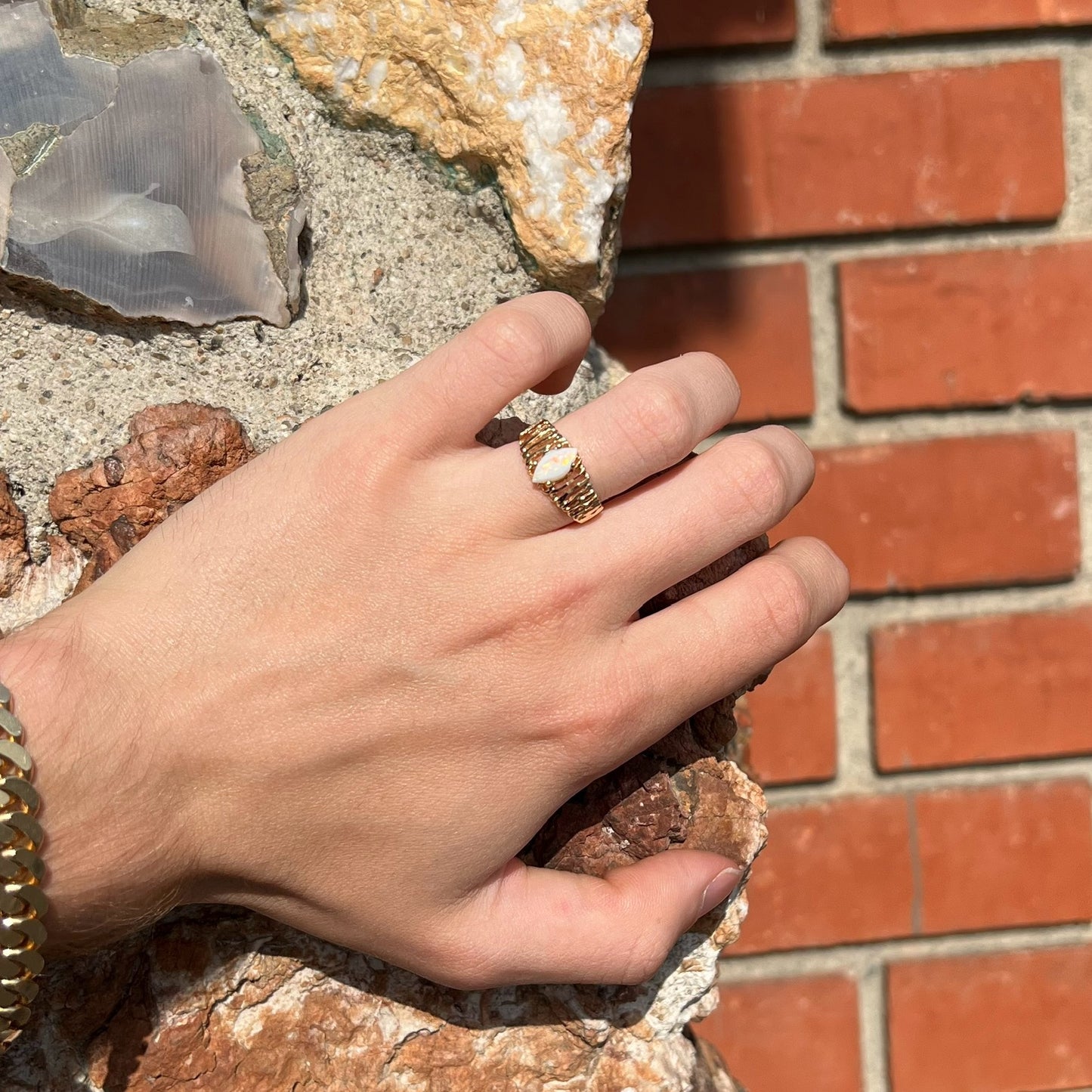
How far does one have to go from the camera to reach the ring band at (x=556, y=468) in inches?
22.3

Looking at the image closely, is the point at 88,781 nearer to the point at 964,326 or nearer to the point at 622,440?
the point at 622,440

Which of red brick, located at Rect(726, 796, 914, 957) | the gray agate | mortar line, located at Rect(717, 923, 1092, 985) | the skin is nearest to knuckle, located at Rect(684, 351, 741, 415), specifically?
the skin

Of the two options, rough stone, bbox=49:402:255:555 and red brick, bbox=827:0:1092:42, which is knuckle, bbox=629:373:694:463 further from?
red brick, bbox=827:0:1092:42

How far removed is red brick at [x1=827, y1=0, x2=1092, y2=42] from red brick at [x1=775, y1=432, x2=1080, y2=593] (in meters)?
0.39

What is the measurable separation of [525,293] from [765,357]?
415 millimetres

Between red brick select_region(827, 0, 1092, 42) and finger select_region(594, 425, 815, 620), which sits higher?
red brick select_region(827, 0, 1092, 42)

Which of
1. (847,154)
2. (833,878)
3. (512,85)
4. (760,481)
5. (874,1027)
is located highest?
(512,85)

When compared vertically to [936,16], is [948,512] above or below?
below

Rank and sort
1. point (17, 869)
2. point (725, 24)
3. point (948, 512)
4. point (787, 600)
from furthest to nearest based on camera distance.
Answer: point (948, 512) < point (725, 24) < point (787, 600) < point (17, 869)

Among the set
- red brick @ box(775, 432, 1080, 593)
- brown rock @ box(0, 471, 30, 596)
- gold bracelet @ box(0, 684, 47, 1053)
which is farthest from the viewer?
red brick @ box(775, 432, 1080, 593)

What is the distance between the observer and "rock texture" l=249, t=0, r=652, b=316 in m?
0.65

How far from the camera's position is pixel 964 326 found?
1052 millimetres

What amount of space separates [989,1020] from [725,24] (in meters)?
1.10

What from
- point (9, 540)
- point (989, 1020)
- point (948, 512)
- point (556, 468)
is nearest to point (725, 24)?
point (948, 512)
